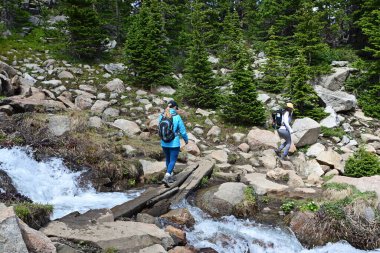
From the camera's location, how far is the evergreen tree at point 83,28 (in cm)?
2051

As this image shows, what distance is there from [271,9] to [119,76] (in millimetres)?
13995

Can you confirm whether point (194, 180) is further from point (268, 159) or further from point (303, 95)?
point (303, 95)

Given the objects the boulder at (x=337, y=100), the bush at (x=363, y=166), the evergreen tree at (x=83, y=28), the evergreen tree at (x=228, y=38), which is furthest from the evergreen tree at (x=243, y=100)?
the evergreen tree at (x=83, y=28)

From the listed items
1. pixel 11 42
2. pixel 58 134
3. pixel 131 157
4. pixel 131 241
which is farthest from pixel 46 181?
pixel 11 42

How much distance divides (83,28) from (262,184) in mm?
15206

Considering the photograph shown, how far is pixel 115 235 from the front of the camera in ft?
21.1

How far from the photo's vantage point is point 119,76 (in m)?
21.6

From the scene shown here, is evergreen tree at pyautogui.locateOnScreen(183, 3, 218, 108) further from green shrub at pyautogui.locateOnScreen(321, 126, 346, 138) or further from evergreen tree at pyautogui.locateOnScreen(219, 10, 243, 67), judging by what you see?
green shrub at pyautogui.locateOnScreen(321, 126, 346, 138)

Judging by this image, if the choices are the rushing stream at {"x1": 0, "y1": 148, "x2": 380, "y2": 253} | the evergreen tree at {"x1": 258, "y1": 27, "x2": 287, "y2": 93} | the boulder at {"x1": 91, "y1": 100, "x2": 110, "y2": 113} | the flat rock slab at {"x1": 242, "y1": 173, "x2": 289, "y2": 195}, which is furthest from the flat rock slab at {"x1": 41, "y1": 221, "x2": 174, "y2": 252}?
the evergreen tree at {"x1": 258, "y1": 27, "x2": 287, "y2": 93}

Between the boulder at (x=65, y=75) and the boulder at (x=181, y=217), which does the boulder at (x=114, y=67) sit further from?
the boulder at (x=181, y=217)

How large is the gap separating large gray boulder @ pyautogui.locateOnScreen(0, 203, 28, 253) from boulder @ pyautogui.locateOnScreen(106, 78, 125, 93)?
605 inches

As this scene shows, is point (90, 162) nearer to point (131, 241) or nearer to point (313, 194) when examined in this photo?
point (131, 241)

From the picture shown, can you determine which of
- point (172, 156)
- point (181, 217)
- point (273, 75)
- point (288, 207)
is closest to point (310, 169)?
point (288, 207)

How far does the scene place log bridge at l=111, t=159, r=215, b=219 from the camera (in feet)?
27.1
